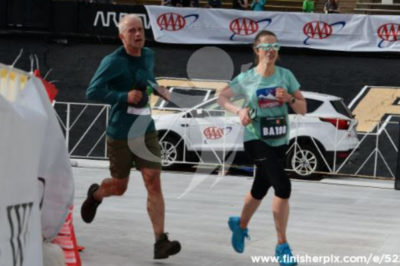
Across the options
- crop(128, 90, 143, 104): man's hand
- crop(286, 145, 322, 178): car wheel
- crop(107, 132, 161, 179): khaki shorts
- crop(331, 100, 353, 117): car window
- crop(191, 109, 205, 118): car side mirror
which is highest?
crop(128, 90, 143, 104): man's hand

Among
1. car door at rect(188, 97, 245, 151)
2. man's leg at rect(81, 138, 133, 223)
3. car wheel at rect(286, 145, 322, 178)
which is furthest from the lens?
car door at rect(188, 97, 245, 151)

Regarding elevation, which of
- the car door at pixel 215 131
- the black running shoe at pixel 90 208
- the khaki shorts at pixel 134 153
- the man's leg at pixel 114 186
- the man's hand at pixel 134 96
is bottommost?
the car door at pixel 215 131

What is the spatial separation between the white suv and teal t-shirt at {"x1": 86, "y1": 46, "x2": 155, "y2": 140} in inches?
330

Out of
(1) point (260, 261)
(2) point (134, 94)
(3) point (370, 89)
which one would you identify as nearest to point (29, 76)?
(2) point (134, 94)

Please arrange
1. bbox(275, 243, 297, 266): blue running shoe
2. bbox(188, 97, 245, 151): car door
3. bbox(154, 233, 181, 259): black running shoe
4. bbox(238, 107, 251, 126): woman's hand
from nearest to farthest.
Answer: bbox(275, 243, 297, 266): blue running shoe → bbox(238, 107, 251, 126): woman's hand → bbox(154, 233, 181, 259): black running shoe → bbox(188, 97, 245, 151): car door

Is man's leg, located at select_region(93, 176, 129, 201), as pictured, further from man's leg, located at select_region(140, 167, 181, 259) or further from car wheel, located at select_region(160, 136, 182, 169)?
car wheel, located at select_region(160, 136, 182, 169)

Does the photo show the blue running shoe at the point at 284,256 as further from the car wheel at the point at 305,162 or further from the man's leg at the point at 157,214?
the car wheel at the point at 305,162

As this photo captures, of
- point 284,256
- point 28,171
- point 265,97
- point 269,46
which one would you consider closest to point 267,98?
point 265,97

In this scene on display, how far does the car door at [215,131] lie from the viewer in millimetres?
16844

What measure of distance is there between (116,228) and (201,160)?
23.7 ft

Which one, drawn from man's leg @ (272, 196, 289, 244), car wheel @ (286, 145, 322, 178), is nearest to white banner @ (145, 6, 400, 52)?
car wheel @ (286, 145, 322, 178)

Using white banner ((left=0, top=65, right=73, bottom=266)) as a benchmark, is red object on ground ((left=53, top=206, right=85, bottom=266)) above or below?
below

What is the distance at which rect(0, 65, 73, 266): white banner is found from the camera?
149 inches

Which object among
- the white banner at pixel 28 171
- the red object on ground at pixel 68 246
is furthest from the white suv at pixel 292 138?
the white banner at pixel 28 171
